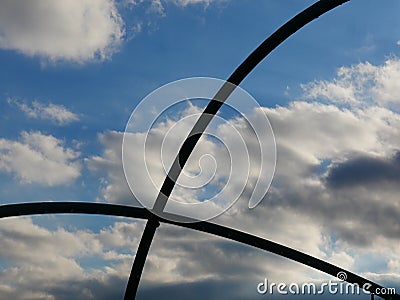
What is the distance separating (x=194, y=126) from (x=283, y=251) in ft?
20.7

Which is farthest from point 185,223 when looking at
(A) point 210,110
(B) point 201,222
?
(A) point 210,110

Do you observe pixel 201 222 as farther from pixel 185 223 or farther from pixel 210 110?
pixel 210 110

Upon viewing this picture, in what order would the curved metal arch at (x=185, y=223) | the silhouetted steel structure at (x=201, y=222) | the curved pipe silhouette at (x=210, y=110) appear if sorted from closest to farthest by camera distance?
the curved pipe silhouette at (x=210, y=110), the silhouetted steel structure at (x=201, y=222), the curved metal arch at (x=185, y=223)

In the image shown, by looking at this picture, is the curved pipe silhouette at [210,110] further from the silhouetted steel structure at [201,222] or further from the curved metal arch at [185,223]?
the curved metal arch at [185,223]

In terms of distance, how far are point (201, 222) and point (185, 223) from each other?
62 centimetres

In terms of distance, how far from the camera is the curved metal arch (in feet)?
74.9

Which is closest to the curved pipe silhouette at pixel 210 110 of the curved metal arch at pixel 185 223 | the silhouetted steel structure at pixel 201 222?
the silhouetted steel structure at pixel 201 222

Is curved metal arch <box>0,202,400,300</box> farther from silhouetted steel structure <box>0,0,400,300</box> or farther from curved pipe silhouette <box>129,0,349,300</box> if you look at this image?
curved pipe silhouette <box>129,0,349,300</box>

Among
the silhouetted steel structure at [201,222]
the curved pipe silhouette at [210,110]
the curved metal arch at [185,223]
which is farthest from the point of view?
the curved metal arch at [185,223]

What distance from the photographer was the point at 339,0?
21266mm

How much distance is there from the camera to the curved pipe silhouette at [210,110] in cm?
2181

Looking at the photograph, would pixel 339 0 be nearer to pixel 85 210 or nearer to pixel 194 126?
pixel 194 126

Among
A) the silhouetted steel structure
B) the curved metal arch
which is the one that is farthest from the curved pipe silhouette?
the curved metal arch

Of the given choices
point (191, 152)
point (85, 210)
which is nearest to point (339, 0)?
point (191, 152)
